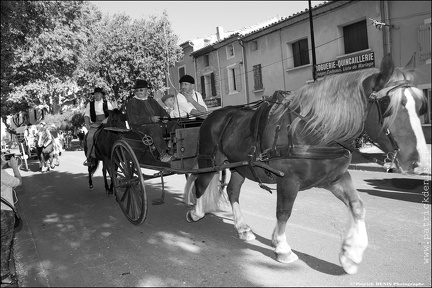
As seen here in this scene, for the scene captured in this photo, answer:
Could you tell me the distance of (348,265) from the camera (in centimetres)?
315

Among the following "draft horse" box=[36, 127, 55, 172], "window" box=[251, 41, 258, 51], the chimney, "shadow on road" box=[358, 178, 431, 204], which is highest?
the chimney

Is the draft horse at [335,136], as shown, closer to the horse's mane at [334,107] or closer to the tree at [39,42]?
the horse's mane at [334,107]

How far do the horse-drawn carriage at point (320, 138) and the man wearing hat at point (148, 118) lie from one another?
75 cm

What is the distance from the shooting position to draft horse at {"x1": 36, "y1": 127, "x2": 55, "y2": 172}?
40.9 feet

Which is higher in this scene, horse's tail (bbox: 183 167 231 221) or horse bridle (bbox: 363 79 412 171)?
horse bridle (bbox: 363 79 412 171)

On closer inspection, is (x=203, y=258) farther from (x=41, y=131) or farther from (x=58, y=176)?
(x=41, y=131)

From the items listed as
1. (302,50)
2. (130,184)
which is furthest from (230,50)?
(130,184)

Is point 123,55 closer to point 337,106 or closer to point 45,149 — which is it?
point 45,149

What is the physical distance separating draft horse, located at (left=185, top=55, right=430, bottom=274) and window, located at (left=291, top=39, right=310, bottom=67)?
14.2 metres

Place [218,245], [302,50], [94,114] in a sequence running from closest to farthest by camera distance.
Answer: [218,245], [94,114], [302,50]

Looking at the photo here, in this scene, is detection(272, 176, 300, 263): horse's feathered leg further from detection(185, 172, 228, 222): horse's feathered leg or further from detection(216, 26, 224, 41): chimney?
detection(216, 26, 224, 41): chimney

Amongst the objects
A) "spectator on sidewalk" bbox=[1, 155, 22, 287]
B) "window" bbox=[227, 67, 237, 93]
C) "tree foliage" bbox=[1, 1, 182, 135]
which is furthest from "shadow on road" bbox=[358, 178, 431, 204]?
"window" bbox=[227, 67, 237, 93]

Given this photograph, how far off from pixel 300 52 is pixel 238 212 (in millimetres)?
14626

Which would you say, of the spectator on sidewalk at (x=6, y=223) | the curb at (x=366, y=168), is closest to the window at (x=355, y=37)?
the curb at (x=366, y=168)
